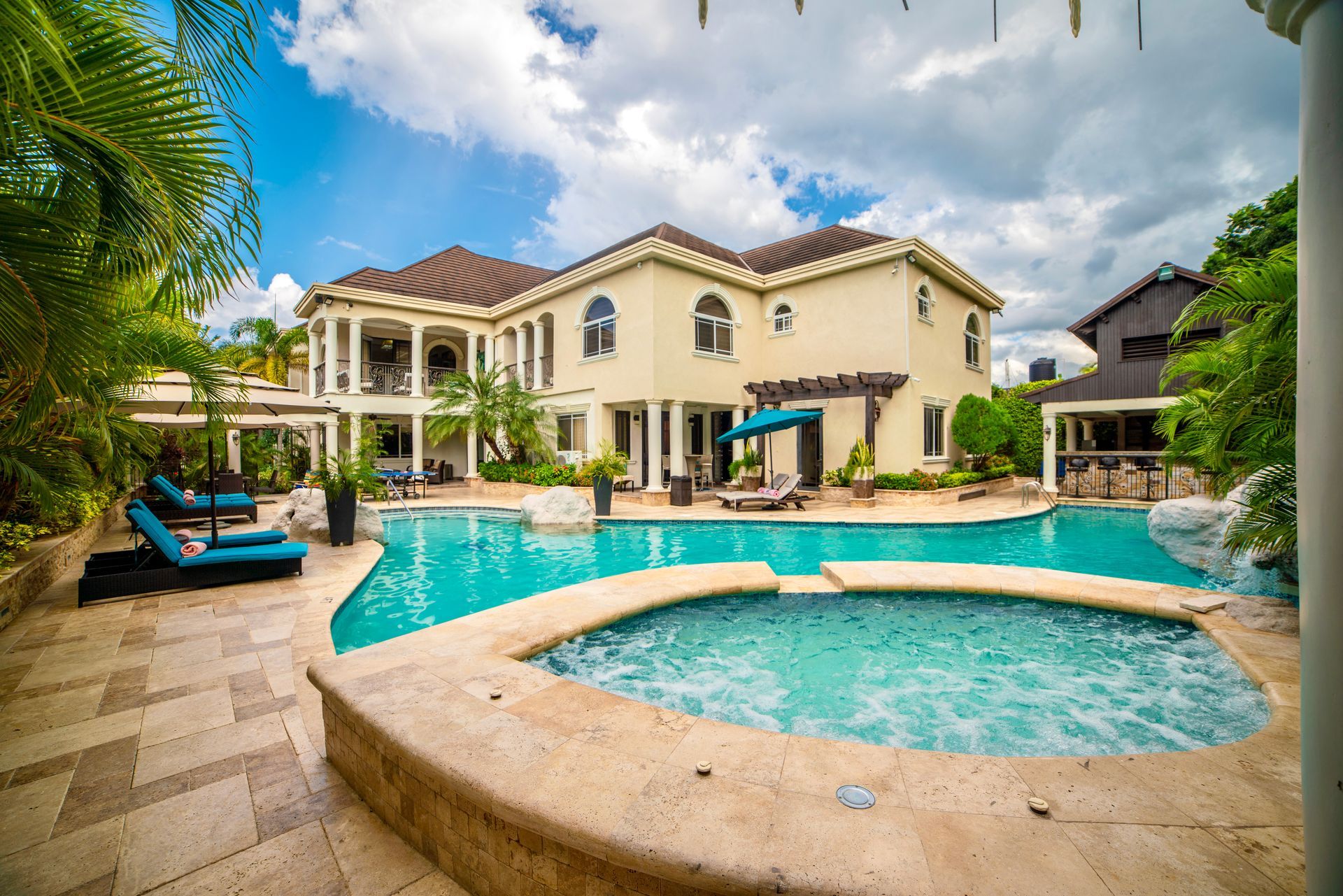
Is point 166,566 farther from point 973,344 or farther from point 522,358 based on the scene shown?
point 973,344

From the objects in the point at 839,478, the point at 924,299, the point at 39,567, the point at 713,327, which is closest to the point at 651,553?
the point at 839,478

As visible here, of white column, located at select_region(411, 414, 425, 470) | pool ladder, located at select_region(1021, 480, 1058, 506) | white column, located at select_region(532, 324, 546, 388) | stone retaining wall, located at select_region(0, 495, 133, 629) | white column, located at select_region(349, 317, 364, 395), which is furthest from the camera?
white column, located at select_region(411, 414, 425, 470)

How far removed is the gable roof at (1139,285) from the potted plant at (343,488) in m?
21.3

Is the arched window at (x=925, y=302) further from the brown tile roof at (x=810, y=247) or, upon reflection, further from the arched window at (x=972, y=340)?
the arched window at (x=972, y=340)

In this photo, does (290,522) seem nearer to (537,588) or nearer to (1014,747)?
(537,588)

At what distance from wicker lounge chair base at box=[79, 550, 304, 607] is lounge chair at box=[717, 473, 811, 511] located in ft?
31.5

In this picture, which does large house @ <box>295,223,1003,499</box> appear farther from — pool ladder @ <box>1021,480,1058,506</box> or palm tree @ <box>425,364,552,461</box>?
pool ladder @ <box>1021,480,1058,506</box>

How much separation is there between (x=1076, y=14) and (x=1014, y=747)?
13.3ft

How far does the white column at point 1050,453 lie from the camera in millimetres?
17500

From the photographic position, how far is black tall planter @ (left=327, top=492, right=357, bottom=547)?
9.75 m

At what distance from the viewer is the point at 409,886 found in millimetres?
2262

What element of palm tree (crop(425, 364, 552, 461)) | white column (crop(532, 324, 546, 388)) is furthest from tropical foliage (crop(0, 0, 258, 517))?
white column (crop(532, 324, 546, 388))

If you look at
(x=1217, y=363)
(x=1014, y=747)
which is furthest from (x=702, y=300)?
(x=1014, y=747)

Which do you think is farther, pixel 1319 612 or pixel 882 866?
pixel 882 866
